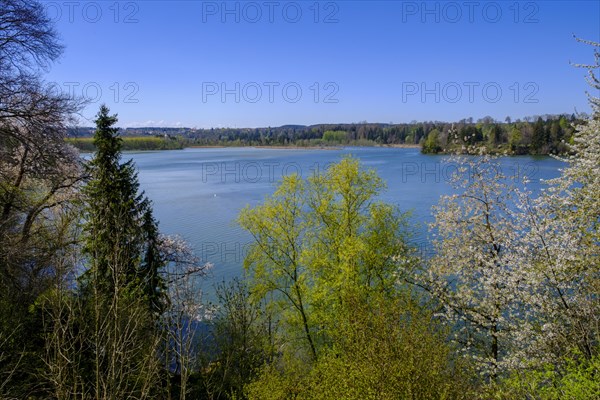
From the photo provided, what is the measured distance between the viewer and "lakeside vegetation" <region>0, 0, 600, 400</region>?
246 inches

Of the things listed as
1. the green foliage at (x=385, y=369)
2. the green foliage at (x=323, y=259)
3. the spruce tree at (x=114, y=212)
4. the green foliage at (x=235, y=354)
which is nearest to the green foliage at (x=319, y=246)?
the green foliage at (x=323, y=259)

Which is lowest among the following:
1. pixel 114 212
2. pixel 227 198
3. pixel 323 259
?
pixel 227 198

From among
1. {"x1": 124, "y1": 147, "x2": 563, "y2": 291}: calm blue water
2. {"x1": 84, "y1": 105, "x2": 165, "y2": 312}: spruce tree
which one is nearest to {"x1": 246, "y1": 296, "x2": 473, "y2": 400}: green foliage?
{"x1": 84, "y1": 105, "x2": 165, "y2": 312}: spruce tree

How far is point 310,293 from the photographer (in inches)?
493

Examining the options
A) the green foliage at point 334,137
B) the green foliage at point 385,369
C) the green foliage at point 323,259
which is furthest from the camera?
the green foliage at point 334,137

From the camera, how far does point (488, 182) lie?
12273 mm

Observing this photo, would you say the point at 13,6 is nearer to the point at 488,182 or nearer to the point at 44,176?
the point at 44,176

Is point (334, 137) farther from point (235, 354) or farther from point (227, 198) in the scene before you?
point (235, 354)

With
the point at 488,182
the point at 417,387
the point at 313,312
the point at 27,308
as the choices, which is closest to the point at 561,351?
the point at 417,387

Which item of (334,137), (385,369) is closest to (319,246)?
(385,369)

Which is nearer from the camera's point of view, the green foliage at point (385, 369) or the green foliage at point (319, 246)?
the green foliage at point (385, 369)

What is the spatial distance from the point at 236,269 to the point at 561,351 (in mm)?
15985

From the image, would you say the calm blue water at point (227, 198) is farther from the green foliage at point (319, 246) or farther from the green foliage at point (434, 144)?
the green foliage at point (434, 144)

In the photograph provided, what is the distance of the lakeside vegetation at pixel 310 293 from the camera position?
6.24m
